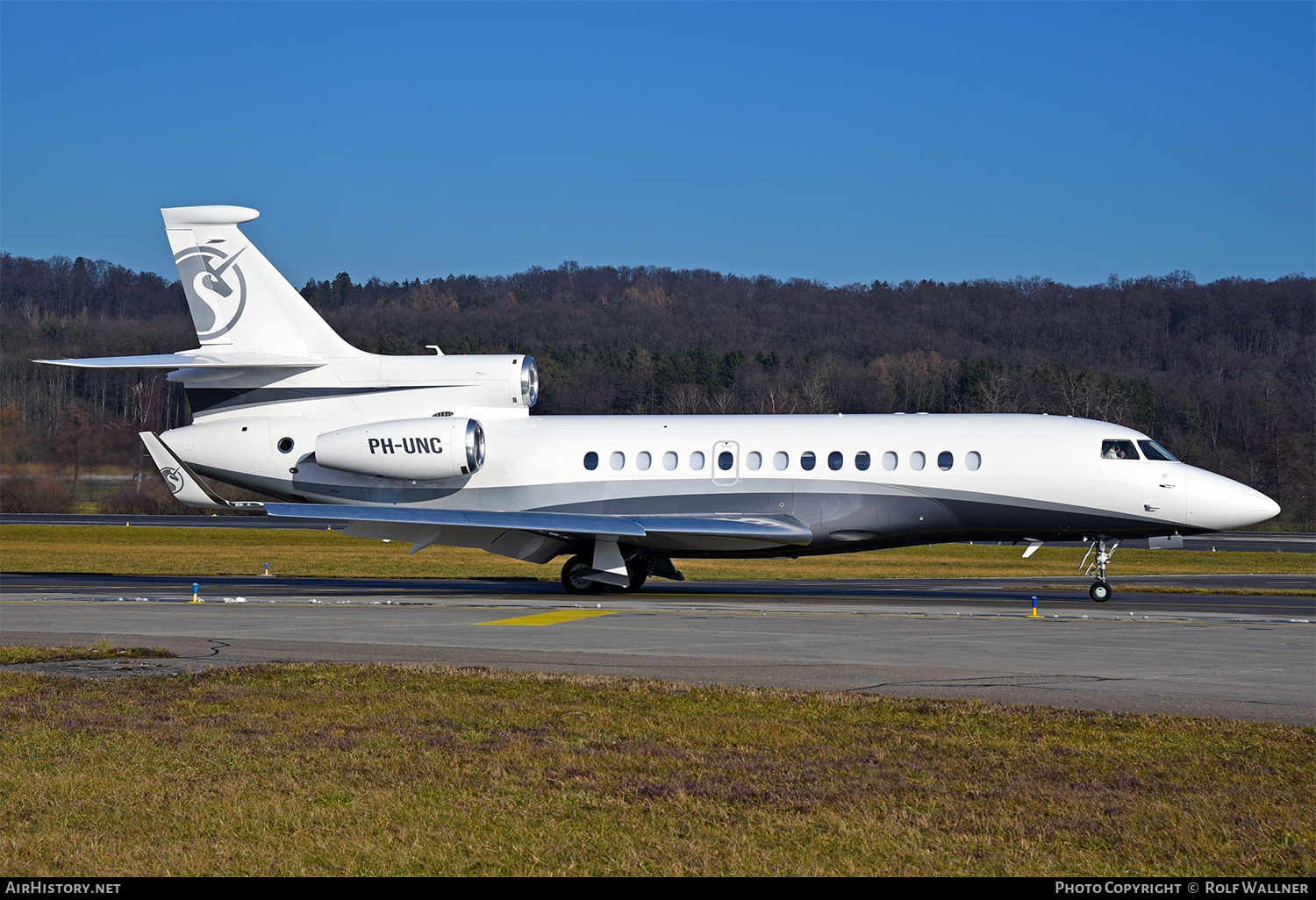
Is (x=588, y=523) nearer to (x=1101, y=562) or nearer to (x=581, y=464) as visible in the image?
(x=581, y=464)

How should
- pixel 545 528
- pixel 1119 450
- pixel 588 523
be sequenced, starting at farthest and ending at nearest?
pixel 588 523 < pixel 1119 450 < pixel 545 528

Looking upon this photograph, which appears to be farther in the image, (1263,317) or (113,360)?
(1263,317)

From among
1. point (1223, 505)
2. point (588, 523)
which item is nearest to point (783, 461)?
point (588, 523)

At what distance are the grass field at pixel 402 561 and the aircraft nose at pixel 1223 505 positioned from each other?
1327 centimetres

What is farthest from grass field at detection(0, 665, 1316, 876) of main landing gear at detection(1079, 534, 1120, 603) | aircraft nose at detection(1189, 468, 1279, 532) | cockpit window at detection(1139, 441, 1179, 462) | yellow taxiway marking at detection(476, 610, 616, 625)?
cockpit window at detection(1139, 441, 1179, 462)

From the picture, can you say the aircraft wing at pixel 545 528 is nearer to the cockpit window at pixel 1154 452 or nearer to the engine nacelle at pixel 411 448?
the engine nacelle at pixel 411 448

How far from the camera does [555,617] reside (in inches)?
803

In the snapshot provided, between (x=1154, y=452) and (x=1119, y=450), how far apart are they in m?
0.75


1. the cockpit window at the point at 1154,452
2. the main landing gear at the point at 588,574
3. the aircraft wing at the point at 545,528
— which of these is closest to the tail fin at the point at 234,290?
the aircraft wing at the point at 545,528

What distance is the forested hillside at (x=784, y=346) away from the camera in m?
57.8

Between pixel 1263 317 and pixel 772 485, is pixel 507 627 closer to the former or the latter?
pixel 772 485

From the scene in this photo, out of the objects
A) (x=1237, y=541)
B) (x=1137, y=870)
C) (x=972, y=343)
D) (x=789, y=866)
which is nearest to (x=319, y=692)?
(x=789, y=866)

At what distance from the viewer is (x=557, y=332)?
13425cm

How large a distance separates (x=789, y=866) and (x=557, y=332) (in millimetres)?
129285
